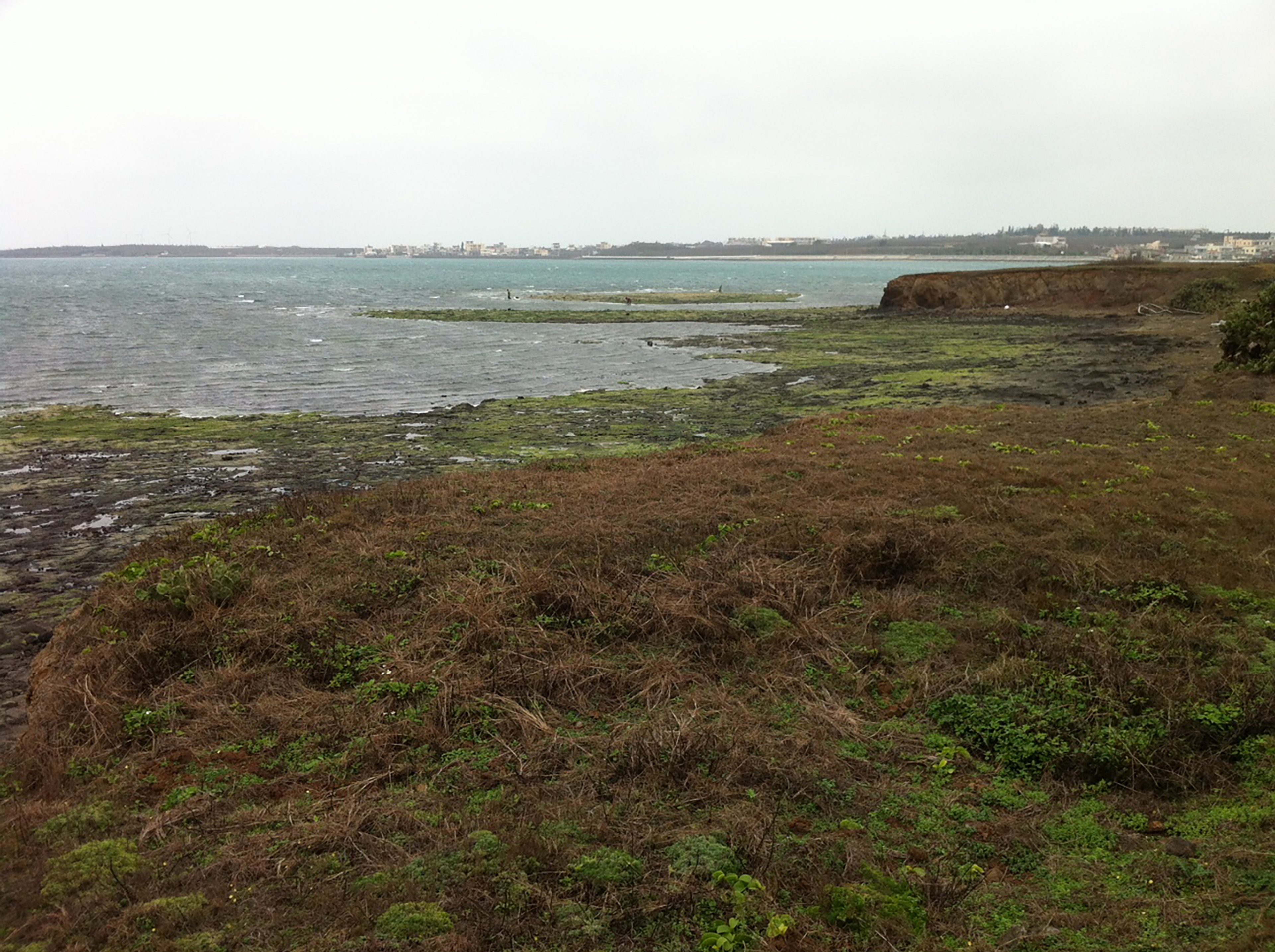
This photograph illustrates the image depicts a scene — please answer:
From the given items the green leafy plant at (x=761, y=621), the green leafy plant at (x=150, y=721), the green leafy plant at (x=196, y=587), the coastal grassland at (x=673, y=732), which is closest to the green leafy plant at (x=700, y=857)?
the coastal grassland at (x=673, y=732)

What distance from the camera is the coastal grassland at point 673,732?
5.50 m

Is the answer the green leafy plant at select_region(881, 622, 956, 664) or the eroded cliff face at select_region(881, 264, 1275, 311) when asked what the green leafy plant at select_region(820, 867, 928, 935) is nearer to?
the green leafy plant at select_region(881, 622, 956, 664)

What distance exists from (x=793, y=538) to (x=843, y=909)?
21.8ft

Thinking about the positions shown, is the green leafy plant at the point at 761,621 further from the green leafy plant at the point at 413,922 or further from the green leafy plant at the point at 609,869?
the green leafy plant at the point at 413,922

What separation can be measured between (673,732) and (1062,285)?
218 feet

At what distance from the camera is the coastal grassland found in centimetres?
550

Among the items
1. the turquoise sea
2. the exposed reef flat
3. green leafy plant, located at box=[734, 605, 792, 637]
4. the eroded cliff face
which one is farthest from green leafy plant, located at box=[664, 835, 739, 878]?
the eroded cliff face

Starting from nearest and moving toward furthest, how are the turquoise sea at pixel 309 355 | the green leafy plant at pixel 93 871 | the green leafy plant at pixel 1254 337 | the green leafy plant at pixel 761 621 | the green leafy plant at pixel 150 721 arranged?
the green leafy plant at pixel 93 871 < the green leafy plant at pixel 150 721 < the green leafy plant at pixel 761 621 < the green leafy plant at pixel 1254 337 < the turquoise sea at pixel 309 355

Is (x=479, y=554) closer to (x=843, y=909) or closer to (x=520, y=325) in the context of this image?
(x=843, y=909)

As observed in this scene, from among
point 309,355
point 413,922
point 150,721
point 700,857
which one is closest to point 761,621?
point 700,857

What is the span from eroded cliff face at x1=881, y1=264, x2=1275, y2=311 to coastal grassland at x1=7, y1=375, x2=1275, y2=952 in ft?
172

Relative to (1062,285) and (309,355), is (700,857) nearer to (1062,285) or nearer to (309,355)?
(309,355)

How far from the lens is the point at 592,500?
14.0m

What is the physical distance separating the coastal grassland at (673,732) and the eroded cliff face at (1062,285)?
52490 millimetres
